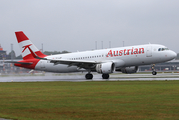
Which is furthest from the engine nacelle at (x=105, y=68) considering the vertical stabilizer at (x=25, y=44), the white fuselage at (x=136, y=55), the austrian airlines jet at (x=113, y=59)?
the vertical stabilizer at (x=25, y=44)

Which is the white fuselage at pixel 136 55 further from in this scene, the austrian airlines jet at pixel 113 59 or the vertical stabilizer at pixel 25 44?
the vertical stabilizer at pixel 25 44

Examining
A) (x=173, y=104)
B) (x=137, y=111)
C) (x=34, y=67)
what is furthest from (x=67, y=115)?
(x=34, y=67)

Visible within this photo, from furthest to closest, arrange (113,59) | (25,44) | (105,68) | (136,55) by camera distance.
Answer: (25,44) → (113,59) → (136,55) → (105,68)

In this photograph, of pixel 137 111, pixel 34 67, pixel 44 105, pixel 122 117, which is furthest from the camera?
pixel 34 67

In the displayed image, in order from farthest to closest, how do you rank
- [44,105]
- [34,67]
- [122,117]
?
1. [34,67]
2. [44,105]
3. [122,117]

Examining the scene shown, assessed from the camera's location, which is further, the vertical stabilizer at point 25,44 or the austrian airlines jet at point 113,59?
the vertical stabilizer at point 25,44

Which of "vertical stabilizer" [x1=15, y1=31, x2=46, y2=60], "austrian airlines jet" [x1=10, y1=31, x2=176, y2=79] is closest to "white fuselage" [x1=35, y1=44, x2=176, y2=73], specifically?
"austrian airlines jet" [x1=10, y1=31, x2=176, y2=79]

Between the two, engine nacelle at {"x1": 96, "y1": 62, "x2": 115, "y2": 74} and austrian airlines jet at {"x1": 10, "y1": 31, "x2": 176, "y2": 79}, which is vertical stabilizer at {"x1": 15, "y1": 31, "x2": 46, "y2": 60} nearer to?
austrian airlines jet at {"x1": 10, "y1": 31, "x2": 176, "y2": 79}

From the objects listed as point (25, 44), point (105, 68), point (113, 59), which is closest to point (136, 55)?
point (113, 59)

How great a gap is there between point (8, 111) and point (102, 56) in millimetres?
28706

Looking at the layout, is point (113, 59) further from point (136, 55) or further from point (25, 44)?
point (25, 44)

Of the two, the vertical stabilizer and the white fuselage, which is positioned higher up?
the vertical stabilizer

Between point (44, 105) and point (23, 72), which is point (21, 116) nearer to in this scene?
point (44, 105)

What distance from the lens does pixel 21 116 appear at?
11133mm
